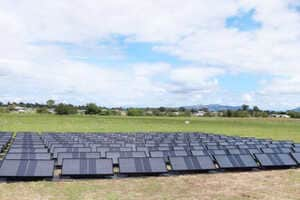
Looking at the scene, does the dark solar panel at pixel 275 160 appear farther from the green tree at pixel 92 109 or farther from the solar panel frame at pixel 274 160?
the green tree at pixel 92 109

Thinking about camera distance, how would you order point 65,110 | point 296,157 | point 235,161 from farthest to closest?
1. point 65,110
2. point 296,157
3. point 235,161

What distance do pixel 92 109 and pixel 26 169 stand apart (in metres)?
99.8

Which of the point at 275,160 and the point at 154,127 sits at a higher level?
the point at 154,127

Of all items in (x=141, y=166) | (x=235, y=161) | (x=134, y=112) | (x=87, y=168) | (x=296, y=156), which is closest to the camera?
(x=87, y=168)

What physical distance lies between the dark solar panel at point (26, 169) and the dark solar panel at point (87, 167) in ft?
1.66

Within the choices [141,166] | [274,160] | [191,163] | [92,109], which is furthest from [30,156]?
[92,109]

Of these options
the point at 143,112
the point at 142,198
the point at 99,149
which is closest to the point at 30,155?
the point at 99,149

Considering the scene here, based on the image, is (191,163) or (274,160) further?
(274,160)

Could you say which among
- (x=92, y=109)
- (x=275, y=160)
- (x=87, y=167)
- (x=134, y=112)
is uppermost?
(x=92, y=109)

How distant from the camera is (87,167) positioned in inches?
458

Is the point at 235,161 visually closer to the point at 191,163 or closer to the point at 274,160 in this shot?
Answer: the point at 274,160

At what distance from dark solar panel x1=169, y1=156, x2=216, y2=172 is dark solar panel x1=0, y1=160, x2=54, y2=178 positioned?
13.9 ft

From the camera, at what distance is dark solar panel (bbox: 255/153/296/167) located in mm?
14008

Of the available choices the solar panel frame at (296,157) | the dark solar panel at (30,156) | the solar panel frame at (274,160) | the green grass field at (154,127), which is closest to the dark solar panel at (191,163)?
the solar panel frame at (274,160)
